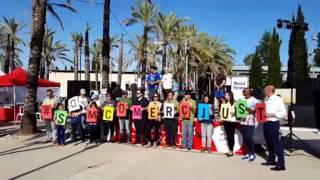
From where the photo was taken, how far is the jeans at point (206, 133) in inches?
555

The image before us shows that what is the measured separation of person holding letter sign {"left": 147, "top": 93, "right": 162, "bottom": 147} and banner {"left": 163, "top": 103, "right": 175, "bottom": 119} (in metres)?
0.23

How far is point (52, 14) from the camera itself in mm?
22922

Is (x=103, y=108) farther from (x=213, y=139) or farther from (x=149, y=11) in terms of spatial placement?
(x=149, y=11)

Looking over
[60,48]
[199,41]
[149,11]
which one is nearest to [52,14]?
[149,11]

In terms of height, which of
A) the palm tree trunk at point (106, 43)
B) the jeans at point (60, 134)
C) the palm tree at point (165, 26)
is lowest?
the jeans at point (60, 134)

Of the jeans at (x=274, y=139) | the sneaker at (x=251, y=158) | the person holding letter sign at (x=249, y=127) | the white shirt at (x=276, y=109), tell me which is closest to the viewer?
the jeans at (x=274, y=139)

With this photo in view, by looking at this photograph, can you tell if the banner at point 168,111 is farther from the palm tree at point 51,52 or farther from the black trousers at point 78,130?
the palm tree at point 51,52

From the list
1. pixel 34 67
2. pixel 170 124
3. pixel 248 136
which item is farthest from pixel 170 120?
pixel 34 67

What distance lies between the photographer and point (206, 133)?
14.2 meters

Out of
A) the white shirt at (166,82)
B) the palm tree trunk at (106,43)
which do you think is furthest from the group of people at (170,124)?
the palm tree trunk at (106,43)

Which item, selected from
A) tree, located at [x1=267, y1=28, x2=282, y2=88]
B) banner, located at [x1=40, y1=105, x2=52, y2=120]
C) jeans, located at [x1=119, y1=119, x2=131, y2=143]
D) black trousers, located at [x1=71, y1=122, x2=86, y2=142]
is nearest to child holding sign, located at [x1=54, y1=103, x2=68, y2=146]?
banner, located at [x1=40, y1=105, x2=52, y2=120]

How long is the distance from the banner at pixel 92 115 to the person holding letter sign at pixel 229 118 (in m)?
4.26

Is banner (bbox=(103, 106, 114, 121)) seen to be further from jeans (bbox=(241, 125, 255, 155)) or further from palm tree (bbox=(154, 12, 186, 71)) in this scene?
palm tree (bbox=(154, 12, 186, 71))

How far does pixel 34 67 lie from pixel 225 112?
8432 millimetres
